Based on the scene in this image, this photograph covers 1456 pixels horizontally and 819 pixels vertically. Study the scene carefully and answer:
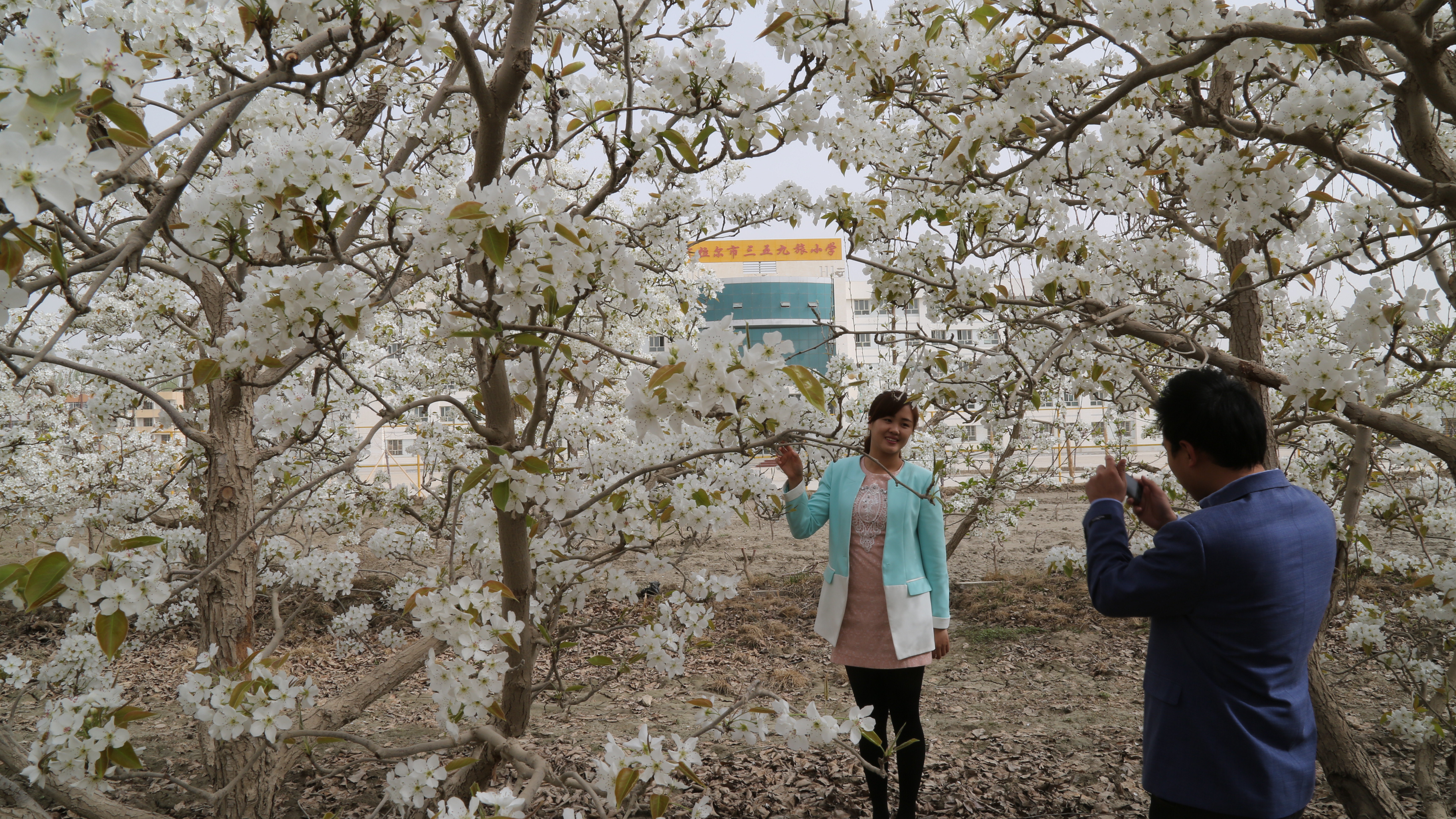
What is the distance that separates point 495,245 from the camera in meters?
1.30

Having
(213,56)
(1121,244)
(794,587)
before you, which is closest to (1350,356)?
(1121,244)

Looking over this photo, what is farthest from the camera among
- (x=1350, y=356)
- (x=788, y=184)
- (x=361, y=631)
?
(x=788, y=184)

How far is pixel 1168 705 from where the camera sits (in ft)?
4.99

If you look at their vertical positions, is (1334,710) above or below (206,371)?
below

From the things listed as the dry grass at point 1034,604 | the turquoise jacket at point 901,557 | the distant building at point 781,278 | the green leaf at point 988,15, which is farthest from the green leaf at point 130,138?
the distant building at point 781,278

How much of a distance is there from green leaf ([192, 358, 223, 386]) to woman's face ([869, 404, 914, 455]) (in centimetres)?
174

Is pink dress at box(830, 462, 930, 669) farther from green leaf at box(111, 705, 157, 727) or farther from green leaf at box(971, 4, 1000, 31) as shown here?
green leaf at box(111, 705, 157, 727)

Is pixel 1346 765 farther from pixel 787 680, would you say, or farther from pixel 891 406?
pixel 787 680

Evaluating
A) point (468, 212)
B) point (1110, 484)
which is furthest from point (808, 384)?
point (1110, 484)

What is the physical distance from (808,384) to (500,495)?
27.3 inches

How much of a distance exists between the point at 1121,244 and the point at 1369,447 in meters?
1.18

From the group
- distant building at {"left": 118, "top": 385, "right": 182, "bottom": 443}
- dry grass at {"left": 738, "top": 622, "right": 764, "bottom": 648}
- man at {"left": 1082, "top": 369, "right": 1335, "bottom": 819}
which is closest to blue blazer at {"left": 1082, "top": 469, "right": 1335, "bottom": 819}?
man at {"left": 1082, "top": 369, "right": 1335, "bottom": 819}

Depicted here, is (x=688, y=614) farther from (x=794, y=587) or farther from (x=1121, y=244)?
(x=794, y=587)

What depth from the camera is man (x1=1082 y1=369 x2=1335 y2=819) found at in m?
1.43
